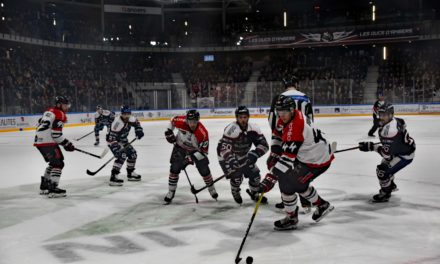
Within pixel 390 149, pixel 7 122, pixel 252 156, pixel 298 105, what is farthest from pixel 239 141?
pixel 7 122

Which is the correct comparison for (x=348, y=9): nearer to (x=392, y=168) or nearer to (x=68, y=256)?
(x=392, y=168)

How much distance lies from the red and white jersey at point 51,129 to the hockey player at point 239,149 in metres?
2.13

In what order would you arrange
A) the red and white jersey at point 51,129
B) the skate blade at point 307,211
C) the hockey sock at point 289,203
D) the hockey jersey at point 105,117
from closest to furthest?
the hockey sock at point 289,203, the skate blade at point 307,211, the red and white jersey at point 51,129, the hockey jersey at point 105,117

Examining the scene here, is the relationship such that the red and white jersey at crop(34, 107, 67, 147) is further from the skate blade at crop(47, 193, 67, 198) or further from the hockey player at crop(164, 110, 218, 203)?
the hockey player at crop(164, 110, 218, 203)

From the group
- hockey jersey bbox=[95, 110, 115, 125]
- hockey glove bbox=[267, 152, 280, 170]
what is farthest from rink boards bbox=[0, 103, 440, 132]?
hockey glove bbox=[267, 152, 280, 170]

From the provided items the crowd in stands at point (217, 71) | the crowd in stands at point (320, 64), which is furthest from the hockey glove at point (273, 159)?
the crowd in stands at point (217, 71)

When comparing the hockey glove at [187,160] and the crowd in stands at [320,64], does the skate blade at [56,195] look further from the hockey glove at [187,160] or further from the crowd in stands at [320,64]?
the crowd in stands at [320,64]

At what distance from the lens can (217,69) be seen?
1276 inches

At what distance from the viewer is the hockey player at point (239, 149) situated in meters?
5.47

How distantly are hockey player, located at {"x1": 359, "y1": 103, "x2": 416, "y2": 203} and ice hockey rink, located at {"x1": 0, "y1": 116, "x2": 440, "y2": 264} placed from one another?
0.24 metres

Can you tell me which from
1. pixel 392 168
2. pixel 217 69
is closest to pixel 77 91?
pixel 217 69

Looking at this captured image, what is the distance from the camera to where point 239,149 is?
18.4ft

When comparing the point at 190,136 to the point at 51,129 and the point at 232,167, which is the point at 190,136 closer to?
the point at 232,167

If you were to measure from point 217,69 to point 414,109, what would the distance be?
1353 cm
